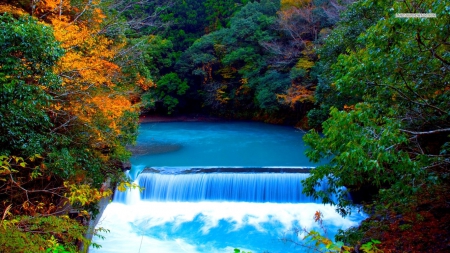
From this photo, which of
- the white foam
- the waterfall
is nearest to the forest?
the white foam

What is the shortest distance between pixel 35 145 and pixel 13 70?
5.38 feet

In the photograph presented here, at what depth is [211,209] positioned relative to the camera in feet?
34.0

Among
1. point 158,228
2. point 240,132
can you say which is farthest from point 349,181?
point 240,132

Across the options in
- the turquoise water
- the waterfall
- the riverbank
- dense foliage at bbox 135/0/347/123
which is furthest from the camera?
the riverbank

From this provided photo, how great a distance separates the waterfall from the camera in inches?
420

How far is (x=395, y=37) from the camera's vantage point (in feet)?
13.5

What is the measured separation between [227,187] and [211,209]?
0.97 m

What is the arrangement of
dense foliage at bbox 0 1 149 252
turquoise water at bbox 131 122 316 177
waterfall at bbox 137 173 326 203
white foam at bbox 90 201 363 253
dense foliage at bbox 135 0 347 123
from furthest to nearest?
dense foliage at bbox 135 0 347 123 < turquoise water at bbox 131 122 316 177 < waterfall at bbox 137 173 326 203 < white foam at bbox 90 201 363 253 < dense foliage at bbox 0 1 149 252

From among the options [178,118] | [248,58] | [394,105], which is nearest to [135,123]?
[394,105]

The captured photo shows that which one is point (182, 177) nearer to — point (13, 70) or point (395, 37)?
point (13, 70)

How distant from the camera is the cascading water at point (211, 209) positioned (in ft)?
28.3

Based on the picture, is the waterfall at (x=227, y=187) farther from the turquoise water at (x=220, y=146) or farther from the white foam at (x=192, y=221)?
the turquoise water at (x=220, y=146)

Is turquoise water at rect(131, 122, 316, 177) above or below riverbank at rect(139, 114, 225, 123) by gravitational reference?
above

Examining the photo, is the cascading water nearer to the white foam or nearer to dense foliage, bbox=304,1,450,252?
the white foam
